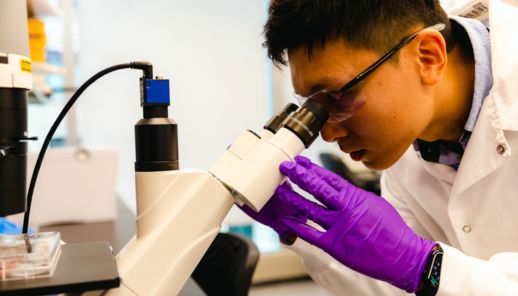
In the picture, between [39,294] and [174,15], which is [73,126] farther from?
[39,294]

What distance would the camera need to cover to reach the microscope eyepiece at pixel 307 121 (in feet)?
2.40

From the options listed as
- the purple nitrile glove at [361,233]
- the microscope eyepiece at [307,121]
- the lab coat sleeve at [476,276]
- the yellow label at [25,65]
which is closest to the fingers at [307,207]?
the purple nitrile glove at [361,233]

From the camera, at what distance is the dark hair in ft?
2.86

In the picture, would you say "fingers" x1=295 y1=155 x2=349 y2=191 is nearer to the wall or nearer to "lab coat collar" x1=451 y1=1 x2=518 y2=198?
"lab coat collar" x1=451 y1=1 x2=518 y2=198

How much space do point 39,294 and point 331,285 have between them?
32.6 inches

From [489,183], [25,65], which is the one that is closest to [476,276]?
[489,183]

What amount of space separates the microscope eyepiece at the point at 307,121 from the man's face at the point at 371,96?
0.14m

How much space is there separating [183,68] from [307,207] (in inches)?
92.4

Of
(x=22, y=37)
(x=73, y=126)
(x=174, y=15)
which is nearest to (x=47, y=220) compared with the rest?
(x=73, y=126)

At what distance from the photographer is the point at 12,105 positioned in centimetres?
64

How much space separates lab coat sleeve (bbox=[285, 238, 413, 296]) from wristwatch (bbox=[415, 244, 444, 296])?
31 centimetres

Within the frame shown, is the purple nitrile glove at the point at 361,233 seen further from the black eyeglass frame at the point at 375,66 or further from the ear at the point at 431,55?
the ear at the point at 431,55

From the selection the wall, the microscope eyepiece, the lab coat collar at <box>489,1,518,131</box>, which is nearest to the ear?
the lab coat collar at <box>489,1,518,131</box>

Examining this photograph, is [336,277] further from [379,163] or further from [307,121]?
[307,121]
